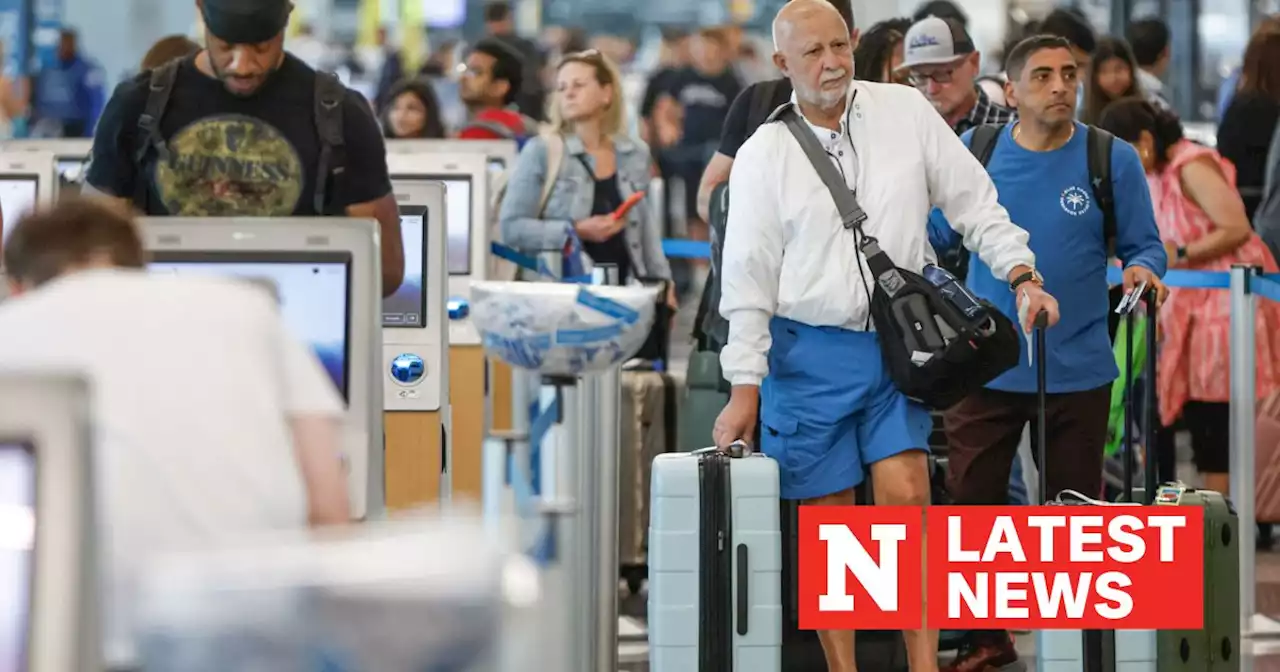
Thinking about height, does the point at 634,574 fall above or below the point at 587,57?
below

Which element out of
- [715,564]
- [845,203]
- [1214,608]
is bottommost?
[1214,608]

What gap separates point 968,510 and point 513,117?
6.14 meters

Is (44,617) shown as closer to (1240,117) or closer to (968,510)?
(968,510)

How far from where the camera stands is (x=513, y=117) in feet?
36.6

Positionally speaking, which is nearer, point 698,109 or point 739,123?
point 739,123

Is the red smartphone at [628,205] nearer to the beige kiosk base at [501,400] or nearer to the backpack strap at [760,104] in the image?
the beige kiosk base at [501,400]

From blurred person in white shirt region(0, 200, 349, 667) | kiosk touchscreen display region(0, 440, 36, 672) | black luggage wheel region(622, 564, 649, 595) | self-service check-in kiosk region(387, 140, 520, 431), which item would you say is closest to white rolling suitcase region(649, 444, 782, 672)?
blurred person in white shirt region(0, 200, 349, 667)

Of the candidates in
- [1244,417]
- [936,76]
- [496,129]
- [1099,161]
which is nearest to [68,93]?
[496,129]

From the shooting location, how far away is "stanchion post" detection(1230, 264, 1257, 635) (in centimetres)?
658

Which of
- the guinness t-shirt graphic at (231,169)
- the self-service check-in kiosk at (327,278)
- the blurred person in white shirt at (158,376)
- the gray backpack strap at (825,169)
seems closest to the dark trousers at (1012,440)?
the gray backpack strap at (825,169)

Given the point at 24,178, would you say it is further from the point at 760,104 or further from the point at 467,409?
the point at 760,104

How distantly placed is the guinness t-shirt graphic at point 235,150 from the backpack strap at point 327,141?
0.01m

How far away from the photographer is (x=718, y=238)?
612cm

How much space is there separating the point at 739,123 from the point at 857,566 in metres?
1.73
